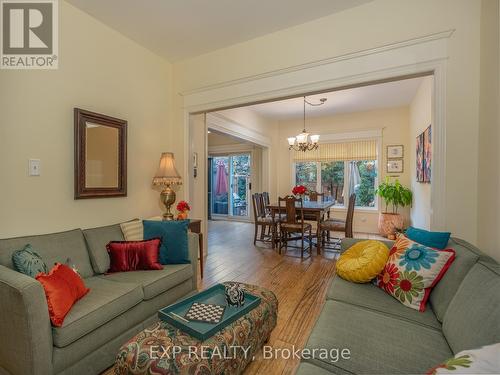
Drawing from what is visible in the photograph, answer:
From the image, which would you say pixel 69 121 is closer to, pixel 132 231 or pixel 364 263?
pixel 132 231

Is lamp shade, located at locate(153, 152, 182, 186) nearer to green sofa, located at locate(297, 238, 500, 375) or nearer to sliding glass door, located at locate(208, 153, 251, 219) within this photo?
green sofa, located at locate(297, 238, 500, 375)

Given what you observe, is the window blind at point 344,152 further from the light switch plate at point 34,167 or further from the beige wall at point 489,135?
the light switch plate at point 34,167

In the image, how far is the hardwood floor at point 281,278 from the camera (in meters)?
1.90

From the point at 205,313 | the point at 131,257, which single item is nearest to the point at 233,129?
the point at 131,257

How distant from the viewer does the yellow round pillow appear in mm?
1808

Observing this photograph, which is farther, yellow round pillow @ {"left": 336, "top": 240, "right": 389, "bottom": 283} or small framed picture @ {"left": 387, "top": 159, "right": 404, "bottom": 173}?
small framed picture @ {"left": 387, "top": 159, "right": 404, "bottom": 173}

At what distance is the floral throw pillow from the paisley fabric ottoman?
3.13 feet

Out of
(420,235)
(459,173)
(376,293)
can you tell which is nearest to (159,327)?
(376,293)

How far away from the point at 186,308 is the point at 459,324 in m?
1.41

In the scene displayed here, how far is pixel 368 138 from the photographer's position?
5.71 meters

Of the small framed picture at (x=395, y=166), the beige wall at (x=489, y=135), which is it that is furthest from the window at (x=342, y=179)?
the beige wall at (x=489, y=135)

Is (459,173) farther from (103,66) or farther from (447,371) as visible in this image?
(103,66)

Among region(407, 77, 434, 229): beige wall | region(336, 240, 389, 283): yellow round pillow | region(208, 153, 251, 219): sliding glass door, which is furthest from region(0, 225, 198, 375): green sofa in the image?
region(208, 153, 251, 219): sliding glass door

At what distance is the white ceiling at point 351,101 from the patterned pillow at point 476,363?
13.4 feet
